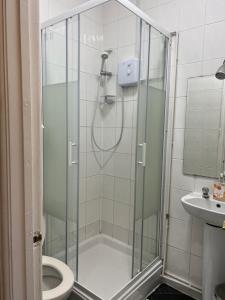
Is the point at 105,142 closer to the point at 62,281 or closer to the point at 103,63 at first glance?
the point at 103,63

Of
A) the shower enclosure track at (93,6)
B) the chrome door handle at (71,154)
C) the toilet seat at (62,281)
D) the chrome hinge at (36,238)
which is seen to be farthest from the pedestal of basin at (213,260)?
the shower enclosure track at (93,6)

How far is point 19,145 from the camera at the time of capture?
24.5 inches

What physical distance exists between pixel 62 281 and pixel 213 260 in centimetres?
105

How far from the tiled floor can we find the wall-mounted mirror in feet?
3.29

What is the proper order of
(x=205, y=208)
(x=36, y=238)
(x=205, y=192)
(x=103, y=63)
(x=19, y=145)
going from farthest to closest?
(x=103, y=63) → (x=205, y=192) → (x=205, y=208) → (x=36, y=238) → (x=19, y=145)

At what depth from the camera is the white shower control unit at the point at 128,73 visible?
82.5 inches

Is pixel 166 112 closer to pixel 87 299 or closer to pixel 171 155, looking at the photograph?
pixel 171 155

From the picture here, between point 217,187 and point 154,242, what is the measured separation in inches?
30.5

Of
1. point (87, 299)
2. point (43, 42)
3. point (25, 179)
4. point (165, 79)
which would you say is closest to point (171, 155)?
point (165, 79)

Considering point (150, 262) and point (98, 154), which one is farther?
point (98, 154)

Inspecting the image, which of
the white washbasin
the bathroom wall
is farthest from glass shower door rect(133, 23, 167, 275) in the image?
the white washbasin

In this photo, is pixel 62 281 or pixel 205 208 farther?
pixel 205 208

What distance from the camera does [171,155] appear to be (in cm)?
197

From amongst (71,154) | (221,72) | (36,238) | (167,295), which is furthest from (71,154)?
(167,295)
